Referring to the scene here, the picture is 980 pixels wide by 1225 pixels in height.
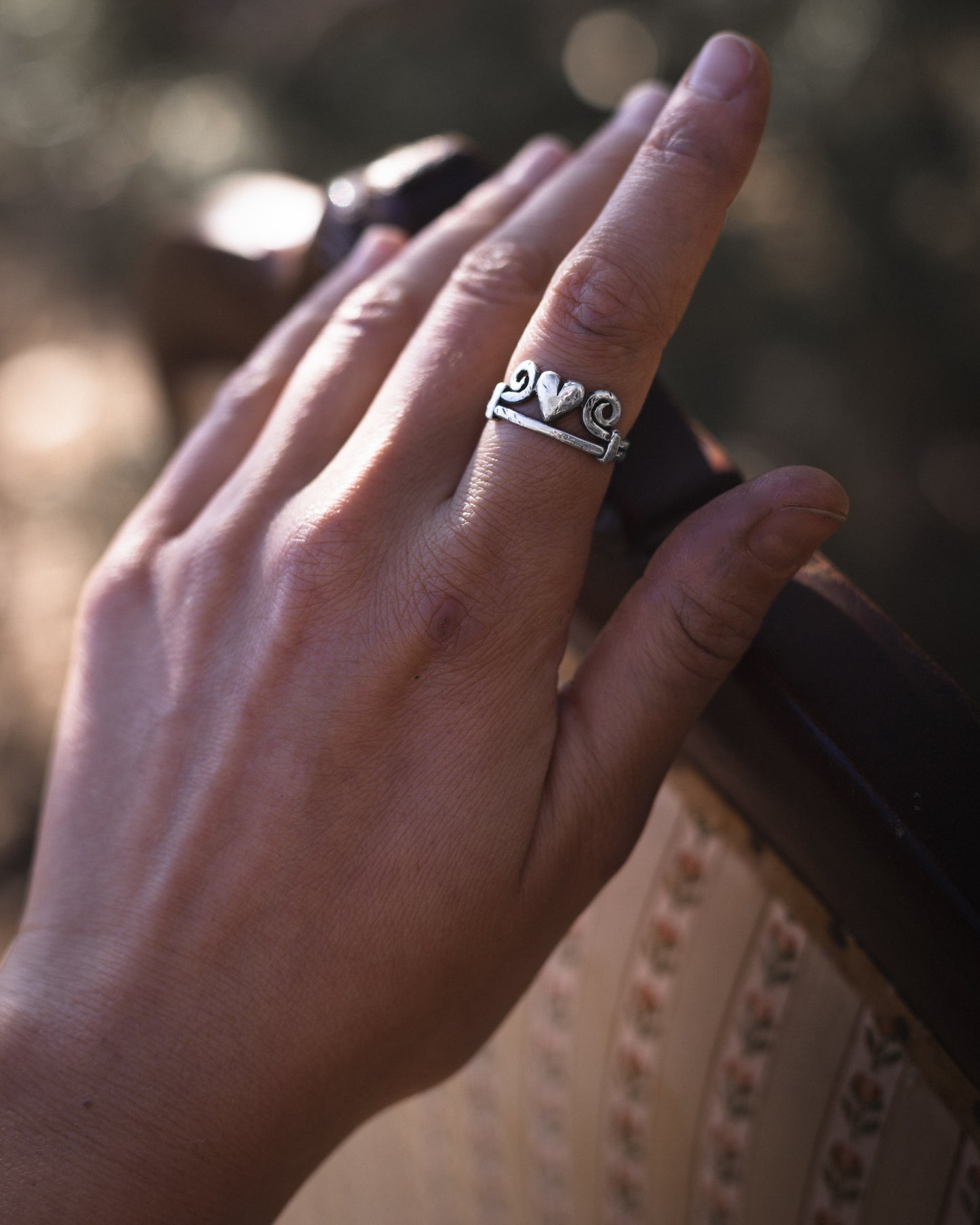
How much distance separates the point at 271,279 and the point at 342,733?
0.56m

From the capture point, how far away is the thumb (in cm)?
56

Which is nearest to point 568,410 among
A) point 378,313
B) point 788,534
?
point 788,534

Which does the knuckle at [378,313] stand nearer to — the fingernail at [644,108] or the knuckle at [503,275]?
the knuckle at [503,275]

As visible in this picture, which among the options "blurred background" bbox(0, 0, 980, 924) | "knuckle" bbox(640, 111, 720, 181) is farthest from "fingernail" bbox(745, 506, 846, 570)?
"blurred background" bbox(0, 0, 980, 924)

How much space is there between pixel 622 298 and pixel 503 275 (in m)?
0.15

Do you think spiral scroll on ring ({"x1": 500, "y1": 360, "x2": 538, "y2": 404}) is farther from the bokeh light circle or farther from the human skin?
the bokeh light circle

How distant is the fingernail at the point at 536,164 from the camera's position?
869 millimetres

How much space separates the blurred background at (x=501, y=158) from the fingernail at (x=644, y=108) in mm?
1415

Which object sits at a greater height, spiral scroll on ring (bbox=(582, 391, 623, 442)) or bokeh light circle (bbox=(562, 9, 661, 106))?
bokeh light circle (bbox=(562, 9, 661, 106))

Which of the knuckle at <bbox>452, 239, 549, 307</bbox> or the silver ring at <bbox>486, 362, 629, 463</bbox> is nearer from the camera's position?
the silver ring at <bbox>486, 362, 629, 463</bbox>

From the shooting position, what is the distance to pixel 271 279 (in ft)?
3.19

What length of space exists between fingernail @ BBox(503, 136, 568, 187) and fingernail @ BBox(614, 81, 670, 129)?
7cm

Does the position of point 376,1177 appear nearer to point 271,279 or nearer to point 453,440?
point 453,440

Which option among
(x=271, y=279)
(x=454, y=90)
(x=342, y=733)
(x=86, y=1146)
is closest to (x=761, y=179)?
(x=454, y=90)
